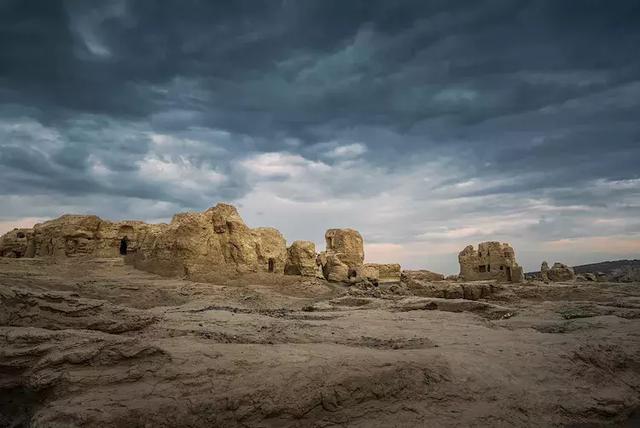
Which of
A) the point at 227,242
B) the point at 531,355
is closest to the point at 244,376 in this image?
the point at 531,355

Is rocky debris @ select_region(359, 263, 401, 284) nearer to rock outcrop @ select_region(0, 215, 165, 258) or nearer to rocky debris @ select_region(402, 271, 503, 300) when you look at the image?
rocky debris @ select_region(402, 271, 503, 300)

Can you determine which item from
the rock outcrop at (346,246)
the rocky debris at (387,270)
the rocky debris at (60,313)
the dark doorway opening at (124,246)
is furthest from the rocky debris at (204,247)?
the rocky debris at (387,270)

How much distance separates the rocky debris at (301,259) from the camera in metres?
29.5

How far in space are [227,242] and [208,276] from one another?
9.84ft

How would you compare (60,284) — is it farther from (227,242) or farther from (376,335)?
(376,335)

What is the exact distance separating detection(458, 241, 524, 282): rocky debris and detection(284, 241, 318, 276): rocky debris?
644 inches

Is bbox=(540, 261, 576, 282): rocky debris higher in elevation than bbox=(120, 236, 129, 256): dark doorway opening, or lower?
lower

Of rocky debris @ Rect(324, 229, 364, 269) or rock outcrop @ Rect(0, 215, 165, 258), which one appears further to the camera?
rocky debris @ Rect(324, 229, 364, 269)

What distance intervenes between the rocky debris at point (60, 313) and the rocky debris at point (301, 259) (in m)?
22.7

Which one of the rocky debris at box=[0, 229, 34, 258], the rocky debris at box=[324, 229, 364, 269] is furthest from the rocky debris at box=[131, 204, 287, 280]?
the rocky debris at box=[324, 229, 364, 269]

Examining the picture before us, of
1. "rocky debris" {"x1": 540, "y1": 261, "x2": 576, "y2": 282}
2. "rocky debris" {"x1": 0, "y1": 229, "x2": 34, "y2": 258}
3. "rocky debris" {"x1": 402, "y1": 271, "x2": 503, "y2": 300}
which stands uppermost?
"rocky debris" {"x1": 0, "y1": 229, "x2": 34, "y2": 258}

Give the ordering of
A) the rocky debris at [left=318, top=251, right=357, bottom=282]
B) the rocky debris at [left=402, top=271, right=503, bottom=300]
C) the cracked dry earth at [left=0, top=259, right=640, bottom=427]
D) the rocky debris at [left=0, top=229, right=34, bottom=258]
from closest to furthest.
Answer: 1. the cracked dry earth at [left=0, top=259, right=640, bottom=427]
2. the rocky debris at [left=402, top=271, right=503, bottom=300]
3. the rocky debris at [left=0, top=229, right=34, bottom=258]
4. the rocky debris at [left=318, top=251, right=357, bottom=282]

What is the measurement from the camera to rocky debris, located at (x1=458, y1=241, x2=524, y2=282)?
37.1m

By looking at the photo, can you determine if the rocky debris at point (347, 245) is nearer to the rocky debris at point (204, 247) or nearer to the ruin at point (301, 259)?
the ruin at point (301, 259)
